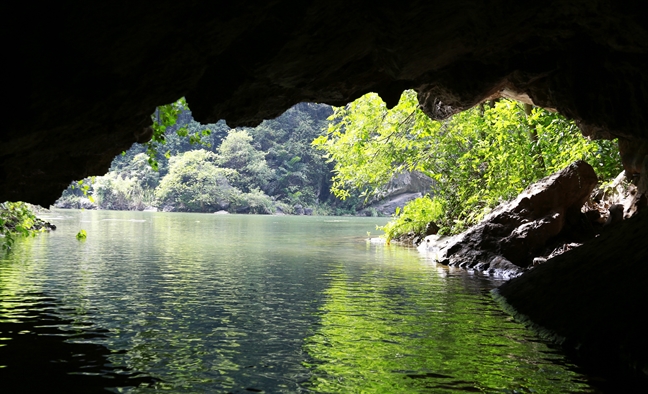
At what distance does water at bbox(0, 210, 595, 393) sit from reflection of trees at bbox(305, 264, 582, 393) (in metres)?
0.02

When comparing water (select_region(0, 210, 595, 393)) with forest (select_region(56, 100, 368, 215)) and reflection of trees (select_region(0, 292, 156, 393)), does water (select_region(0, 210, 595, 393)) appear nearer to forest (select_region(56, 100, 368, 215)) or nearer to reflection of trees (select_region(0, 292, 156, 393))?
reflection of trees (select_region(0, 292, 156, 393))

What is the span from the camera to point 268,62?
7.90 m

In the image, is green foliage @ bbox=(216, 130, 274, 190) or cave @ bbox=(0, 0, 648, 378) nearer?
cave @ bbox=(0, 0, 648, 378)

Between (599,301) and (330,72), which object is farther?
(330,72)

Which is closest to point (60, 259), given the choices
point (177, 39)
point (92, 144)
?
point (92, 144)

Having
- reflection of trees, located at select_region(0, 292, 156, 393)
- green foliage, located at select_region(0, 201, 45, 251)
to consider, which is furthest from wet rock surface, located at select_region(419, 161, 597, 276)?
green foliage, located at select_region(0, 201, 45, 251)

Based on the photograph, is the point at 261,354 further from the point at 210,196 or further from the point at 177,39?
the point at 210,196

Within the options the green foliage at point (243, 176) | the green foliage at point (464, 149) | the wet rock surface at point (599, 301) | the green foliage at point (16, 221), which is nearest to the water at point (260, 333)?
the wet rock surface at point (599, 301)

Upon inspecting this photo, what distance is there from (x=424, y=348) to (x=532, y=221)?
1007 cm

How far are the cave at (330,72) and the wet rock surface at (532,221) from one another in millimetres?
5621

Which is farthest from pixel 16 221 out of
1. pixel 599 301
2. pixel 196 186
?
pixel 196 186

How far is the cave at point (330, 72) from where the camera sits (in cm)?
638

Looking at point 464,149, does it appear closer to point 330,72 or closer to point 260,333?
point 330,72

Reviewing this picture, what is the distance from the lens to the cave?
6.38m
